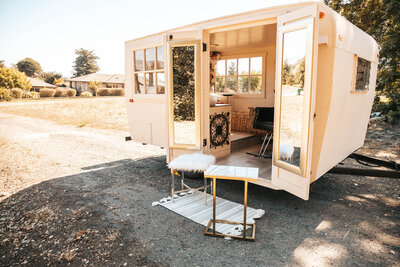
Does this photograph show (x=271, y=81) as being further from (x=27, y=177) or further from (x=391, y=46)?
(x=27, y=177)

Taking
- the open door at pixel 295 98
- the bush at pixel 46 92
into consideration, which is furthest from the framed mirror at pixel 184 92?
the bush at pixel 46 92

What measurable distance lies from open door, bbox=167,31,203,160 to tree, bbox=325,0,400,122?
7833mm

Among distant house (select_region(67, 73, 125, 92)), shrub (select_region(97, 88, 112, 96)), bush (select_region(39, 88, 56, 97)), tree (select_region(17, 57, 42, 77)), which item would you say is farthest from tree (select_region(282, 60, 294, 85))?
tree (select_region(17, 57, 42, 77))

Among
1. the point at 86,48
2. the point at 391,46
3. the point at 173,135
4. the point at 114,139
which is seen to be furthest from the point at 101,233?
the point at 86,48

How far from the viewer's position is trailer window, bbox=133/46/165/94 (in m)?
4.83

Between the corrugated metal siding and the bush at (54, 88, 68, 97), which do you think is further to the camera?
the bush at (54, 88, 68, 97)

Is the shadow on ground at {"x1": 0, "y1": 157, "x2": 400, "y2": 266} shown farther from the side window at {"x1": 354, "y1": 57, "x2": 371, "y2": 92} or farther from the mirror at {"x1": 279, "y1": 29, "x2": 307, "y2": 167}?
the side window at {"x1": 354, "y1": 57, "x2": 371, "y2": 92}

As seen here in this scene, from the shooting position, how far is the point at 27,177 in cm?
512

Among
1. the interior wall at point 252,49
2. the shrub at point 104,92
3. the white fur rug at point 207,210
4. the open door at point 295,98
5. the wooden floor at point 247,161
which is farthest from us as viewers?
the shrub at point 104,92

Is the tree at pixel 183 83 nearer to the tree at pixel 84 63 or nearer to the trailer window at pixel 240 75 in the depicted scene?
the trailer window at pixel 240 75

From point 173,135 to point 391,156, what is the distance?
5.36m

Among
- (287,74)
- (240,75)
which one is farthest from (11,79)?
(287,74)

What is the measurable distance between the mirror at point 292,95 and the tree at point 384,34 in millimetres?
7794

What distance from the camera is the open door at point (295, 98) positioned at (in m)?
2.74
